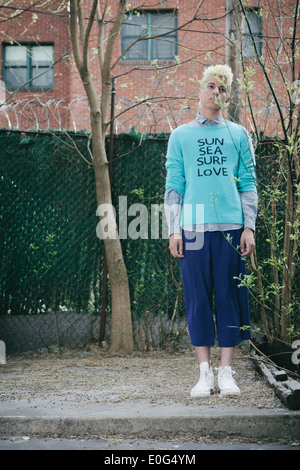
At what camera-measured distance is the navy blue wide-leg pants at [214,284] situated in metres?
4.73

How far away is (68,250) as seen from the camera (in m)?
7.16

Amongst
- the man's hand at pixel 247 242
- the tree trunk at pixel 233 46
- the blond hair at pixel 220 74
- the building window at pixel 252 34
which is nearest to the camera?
the man's hand at pixel 247 242

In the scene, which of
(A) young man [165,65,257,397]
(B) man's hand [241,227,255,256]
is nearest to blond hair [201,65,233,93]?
(A) young man [165,65,257,397]

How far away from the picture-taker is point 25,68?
20.9 meters

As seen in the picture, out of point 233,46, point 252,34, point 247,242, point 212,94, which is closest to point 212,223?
point 247,242

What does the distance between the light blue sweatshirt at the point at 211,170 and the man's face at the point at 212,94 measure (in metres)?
0.16

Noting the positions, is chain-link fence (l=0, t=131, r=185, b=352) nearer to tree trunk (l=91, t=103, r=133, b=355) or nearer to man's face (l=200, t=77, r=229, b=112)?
tree trunk (l=91, t=103, r=133, b=355)

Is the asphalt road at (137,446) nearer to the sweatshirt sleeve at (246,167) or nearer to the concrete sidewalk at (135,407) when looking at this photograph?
the concrete sidewalk at (135,407)

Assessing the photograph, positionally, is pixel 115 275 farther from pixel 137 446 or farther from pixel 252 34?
pixel 137 446

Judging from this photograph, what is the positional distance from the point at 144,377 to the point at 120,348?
4.10 ft

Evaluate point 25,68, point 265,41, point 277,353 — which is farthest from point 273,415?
point 25,68

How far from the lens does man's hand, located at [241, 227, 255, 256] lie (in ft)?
15.4

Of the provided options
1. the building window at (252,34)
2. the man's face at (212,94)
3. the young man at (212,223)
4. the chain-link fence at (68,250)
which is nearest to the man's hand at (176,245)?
the young man at (212,223)
